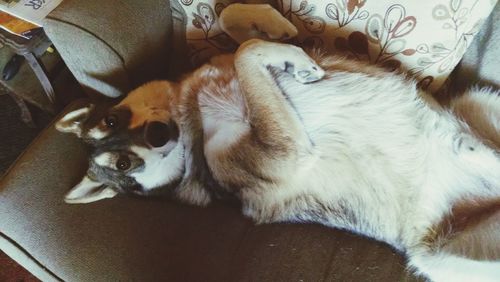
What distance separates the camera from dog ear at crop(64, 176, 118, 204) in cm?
181

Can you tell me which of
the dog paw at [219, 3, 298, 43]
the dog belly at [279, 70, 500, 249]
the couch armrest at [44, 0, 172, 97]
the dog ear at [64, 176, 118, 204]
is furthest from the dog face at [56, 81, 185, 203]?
the dog belly at [279, 70, 500, 249]

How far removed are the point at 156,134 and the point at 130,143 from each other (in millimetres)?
115

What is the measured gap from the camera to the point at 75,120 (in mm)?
1889

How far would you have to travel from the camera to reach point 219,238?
189cm

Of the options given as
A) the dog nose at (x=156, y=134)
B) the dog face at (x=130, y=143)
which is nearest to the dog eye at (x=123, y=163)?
the dog face at (x=130, y=143)

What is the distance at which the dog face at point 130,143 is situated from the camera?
181 centimetres

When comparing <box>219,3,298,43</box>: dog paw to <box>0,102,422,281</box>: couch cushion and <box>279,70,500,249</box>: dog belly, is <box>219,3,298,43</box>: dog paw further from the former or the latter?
<box>0,102,422,281</box>: couch cushion

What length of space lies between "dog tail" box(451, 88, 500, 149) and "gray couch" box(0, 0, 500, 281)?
0.32 ft

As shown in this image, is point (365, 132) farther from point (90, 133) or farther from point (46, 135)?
point (46, 135)

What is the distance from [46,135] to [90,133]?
0.28 meters

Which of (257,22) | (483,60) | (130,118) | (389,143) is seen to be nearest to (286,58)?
(257,22)

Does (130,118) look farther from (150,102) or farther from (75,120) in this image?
(75,120)

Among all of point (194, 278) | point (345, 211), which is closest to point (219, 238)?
point (194, 278)

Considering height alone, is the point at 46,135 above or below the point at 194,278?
above
